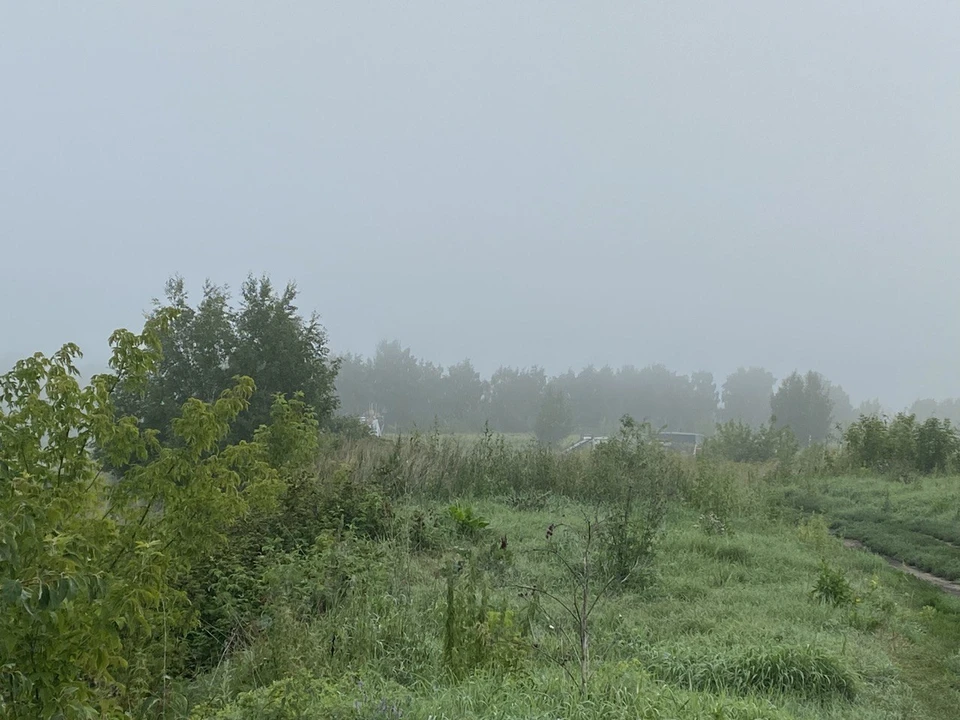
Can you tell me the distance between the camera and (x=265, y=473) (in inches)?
195

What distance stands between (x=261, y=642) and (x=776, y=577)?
5.02m

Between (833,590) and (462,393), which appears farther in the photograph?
(462,393)

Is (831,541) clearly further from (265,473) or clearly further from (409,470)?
(265,473)

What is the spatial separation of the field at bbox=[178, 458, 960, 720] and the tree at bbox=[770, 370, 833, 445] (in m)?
57.2

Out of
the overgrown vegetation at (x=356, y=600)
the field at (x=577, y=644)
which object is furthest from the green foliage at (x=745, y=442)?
the field at (x=577, y=644)

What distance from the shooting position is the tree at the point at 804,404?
197 ft

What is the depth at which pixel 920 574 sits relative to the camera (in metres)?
8.54

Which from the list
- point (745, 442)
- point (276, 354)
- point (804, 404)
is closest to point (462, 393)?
point (804, 404)

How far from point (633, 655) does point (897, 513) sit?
9.76 meters

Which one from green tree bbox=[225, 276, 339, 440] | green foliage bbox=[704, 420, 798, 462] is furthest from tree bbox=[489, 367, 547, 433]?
green tree bbox=[225, 276, 339, 440]

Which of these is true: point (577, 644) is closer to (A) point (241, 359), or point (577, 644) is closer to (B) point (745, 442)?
(A) point (241, 359)

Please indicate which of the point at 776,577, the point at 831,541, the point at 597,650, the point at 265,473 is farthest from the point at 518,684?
the point at 831,541

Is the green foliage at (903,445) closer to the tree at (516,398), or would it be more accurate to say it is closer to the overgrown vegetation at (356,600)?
the overgrown vegetation at (356,600)

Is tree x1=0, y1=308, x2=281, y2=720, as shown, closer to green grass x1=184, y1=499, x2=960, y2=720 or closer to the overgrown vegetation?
the overgrown vegetation
